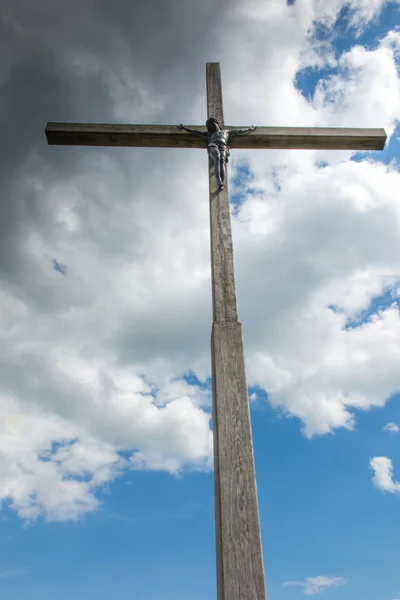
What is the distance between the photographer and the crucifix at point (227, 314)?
284cm

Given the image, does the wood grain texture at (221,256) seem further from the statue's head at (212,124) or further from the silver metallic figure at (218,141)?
the statue's head at (212,124)

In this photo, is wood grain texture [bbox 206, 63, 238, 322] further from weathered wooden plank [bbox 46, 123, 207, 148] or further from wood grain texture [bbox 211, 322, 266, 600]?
weathered wooden plank [bbox 46, 123, 207, 148]

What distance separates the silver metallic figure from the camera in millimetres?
4730

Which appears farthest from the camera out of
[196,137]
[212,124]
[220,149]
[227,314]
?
[196,137]

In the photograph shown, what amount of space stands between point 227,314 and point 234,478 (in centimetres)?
112

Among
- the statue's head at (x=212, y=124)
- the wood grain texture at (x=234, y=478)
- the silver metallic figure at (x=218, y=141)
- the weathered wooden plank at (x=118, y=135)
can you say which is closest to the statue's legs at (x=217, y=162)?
the silver metallic figure at (x=218, y=141)

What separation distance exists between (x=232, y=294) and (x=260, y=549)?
5.58 ft

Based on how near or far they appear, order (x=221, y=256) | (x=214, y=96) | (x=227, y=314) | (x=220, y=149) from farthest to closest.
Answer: (x=214, y=96) → (x=220, y=149) → (x=221, y=256) → (x=227, y=314)

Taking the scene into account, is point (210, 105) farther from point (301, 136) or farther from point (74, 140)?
point (74, 140)

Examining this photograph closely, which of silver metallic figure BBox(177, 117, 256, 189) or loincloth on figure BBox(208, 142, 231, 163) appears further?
loincloth on figure BBox(208, 142, 231, 163)

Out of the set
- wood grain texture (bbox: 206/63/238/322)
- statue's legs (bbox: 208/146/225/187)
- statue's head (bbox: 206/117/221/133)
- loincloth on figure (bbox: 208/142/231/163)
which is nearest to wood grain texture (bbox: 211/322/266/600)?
wood grain texture (bbox: 206/63/238/322)

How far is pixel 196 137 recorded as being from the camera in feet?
17.3

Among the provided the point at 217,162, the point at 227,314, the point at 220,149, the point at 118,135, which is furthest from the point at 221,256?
the point at 118,135

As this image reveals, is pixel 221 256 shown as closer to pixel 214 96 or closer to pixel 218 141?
pixel 218 141
